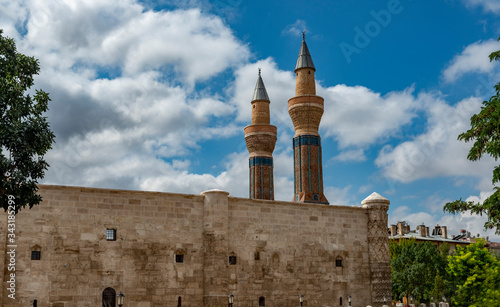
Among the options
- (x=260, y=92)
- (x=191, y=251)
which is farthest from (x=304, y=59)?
(x=191, y=251)

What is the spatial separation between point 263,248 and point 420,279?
2214 centimetres

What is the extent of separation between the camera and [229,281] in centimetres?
2011

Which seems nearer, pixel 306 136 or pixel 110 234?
pixel 110 234

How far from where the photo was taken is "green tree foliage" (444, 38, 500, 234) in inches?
561

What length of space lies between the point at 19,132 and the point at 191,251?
880cm

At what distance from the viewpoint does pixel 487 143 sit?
47.2 ft

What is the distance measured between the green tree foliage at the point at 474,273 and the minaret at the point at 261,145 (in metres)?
12.6

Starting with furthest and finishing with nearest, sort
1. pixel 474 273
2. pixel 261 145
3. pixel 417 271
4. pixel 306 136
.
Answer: pixel 417 271 < pixel 261 145 < pixel 474 273 < pixel 306 136

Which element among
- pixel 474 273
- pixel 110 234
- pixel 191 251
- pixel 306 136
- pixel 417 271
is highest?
pixel 306 136

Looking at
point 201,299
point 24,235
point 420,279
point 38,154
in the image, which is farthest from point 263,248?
point 420,279

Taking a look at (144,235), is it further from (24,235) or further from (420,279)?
(420,279)

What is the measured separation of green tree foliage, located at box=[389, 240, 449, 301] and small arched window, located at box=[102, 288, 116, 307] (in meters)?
26.0

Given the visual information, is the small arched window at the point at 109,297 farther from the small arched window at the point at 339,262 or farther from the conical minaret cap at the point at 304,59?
the conical minaret cap at the point at 304,59

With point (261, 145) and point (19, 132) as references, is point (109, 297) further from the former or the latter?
point (261, 145)
